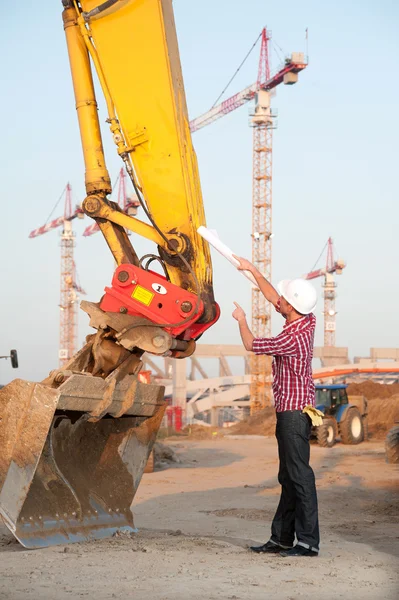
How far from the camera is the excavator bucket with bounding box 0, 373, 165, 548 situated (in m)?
5.82

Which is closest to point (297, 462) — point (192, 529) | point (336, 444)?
point (192, 529)

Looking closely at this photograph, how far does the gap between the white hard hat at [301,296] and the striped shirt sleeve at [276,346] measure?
0.25 meters

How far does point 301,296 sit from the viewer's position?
6.10 meters

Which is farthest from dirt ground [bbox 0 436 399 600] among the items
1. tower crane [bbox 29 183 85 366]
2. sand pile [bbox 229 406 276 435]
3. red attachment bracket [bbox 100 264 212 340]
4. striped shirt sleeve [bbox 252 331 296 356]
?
tower crane [bbox 29 183 85 366]

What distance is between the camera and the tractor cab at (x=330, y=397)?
2553cm

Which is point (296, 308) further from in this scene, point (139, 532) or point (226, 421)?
point (226, 421)

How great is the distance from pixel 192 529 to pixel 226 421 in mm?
37648

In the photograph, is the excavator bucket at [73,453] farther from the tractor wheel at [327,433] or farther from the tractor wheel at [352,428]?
the tractor wheel at [352,428]

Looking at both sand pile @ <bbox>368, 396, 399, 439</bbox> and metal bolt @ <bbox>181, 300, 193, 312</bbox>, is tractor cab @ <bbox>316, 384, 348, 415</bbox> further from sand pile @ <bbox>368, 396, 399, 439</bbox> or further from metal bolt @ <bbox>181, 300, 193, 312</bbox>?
metal bolt @ <bbox>181, 300, 193, 312</bbox>

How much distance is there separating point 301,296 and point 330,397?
20063 mm

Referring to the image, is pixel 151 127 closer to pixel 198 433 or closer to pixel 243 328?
pixel 243 328

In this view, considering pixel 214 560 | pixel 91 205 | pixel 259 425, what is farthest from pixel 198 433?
pixel 214 560

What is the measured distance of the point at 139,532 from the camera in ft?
23.5

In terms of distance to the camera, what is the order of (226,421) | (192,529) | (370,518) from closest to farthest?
(192,529), (370,518), (226,421)
